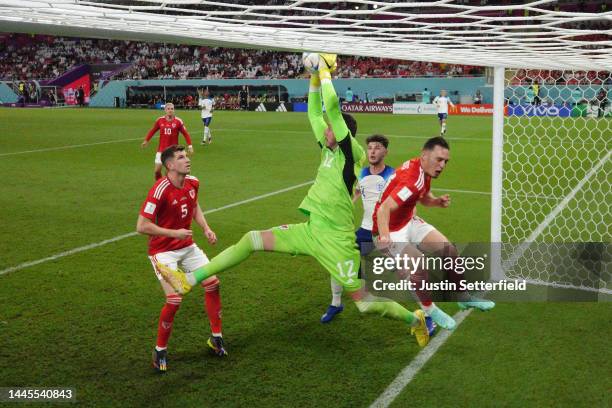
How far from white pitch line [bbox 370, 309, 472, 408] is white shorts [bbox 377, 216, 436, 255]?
784mm

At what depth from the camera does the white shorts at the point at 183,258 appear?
428 cm

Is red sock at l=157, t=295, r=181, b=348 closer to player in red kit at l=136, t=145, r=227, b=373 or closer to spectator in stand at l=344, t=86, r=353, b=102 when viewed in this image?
player in red kit at l=136, t=145, r=227, b=373

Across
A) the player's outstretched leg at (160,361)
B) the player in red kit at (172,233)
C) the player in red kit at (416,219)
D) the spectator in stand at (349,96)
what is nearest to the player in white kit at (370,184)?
the player in red kit at (416,219)

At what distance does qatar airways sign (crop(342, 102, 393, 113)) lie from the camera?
3400 cm

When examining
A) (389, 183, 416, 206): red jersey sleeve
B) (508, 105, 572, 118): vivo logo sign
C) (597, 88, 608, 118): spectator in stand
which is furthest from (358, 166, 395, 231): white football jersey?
(508, 105, 572, 118): vivo logo sign

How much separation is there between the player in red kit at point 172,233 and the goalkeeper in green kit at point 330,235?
0.19 metres

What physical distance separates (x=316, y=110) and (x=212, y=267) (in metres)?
1.50

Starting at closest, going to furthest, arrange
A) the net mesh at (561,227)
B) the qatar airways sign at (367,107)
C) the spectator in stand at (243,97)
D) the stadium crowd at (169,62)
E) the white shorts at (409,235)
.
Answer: the white shorts at (409,235)
the net mesh at (561,227)
the qatar airways sign at (367,107)
the spectator in stand at (243,97)
the stadium crowd at (169,62)

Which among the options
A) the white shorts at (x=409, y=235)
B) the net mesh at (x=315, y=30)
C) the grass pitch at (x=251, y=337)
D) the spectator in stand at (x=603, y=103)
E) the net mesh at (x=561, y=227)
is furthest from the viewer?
the spectator in stand at (x=603, y=103)

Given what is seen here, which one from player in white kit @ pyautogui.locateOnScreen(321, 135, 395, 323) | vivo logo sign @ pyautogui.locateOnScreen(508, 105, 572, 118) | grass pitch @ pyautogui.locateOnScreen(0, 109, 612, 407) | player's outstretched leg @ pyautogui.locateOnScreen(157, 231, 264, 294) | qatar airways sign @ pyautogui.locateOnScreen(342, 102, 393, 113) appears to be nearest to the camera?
grass pitch @ pyautogui.locateOnScreen(0, 109, 612, 407)

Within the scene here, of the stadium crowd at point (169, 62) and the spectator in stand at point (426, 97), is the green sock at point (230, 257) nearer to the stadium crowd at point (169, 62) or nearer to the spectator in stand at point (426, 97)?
the spectator in stand at point (426, 97)

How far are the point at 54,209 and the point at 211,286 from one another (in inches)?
238

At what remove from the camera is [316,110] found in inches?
182

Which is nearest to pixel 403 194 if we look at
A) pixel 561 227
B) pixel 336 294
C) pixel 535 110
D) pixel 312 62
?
pixel 312 62
